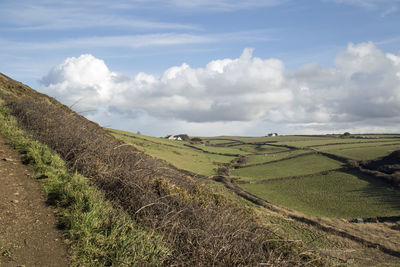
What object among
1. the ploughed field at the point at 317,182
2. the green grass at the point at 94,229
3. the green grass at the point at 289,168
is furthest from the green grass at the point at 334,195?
the green grass at the point at 94,229

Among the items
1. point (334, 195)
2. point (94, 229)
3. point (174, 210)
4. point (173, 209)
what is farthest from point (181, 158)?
point (94, 229)

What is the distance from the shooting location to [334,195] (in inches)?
2175


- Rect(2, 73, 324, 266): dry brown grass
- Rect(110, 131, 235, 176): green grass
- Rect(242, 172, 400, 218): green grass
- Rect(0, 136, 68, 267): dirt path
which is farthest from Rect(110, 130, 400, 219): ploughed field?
Rect(0, 136, 68, 267): dirt path

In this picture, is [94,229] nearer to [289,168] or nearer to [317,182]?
[317,182]

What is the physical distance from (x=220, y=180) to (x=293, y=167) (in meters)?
24.8

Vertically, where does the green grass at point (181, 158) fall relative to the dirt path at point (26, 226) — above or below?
below

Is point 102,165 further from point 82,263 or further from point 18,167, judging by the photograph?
point 82,263

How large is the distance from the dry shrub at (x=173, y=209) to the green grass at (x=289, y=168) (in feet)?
202

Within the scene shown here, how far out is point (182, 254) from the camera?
550 cm

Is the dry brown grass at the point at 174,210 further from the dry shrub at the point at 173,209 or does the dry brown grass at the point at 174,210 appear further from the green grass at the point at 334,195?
the green grass at the point at 334,195

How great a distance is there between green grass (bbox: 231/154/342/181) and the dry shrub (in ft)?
202

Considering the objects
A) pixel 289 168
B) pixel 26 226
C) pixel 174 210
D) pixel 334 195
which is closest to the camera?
pixel 26 226

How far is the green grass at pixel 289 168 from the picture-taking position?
7212 cm

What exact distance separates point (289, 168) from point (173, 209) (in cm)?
7546
